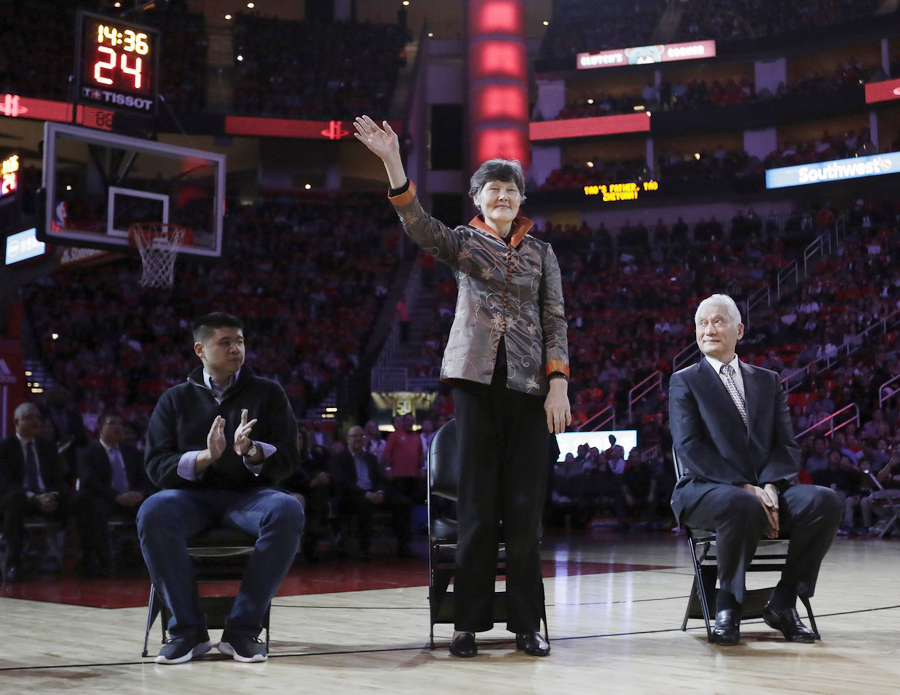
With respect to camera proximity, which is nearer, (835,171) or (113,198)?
(113,198)

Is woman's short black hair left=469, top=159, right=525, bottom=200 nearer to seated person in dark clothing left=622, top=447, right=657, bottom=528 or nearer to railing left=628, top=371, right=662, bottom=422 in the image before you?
seated person in dark clothing left=622, top=447, right=657, bottom=528

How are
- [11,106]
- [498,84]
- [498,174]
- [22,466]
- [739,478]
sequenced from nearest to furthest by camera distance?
1. [498,174]
2. [739,478]
3. [22,466]
4. [11,106]
5. [498,84]

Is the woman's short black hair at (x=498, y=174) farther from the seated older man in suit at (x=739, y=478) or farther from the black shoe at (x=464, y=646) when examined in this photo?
the black shoe at (x=464, y=646)

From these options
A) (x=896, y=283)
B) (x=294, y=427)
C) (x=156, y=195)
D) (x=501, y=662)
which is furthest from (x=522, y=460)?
(x=896, y=283)

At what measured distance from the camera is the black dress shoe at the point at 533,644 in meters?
3.63

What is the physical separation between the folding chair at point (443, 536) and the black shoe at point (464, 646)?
227 mm

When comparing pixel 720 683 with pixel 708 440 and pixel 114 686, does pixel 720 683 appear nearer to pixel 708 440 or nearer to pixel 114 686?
pixel 708 440

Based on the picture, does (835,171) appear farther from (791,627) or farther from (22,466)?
(791,627)

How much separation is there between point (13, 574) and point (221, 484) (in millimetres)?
3835

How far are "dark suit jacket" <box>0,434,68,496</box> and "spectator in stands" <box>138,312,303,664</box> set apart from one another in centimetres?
403

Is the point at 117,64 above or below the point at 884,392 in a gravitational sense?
above

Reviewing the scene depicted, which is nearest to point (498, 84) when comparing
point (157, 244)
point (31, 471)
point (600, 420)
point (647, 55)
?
point (647, 55)

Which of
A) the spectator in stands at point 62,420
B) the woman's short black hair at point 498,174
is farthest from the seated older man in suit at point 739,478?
the spectator in stands at point 62,420

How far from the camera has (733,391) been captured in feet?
13.9
